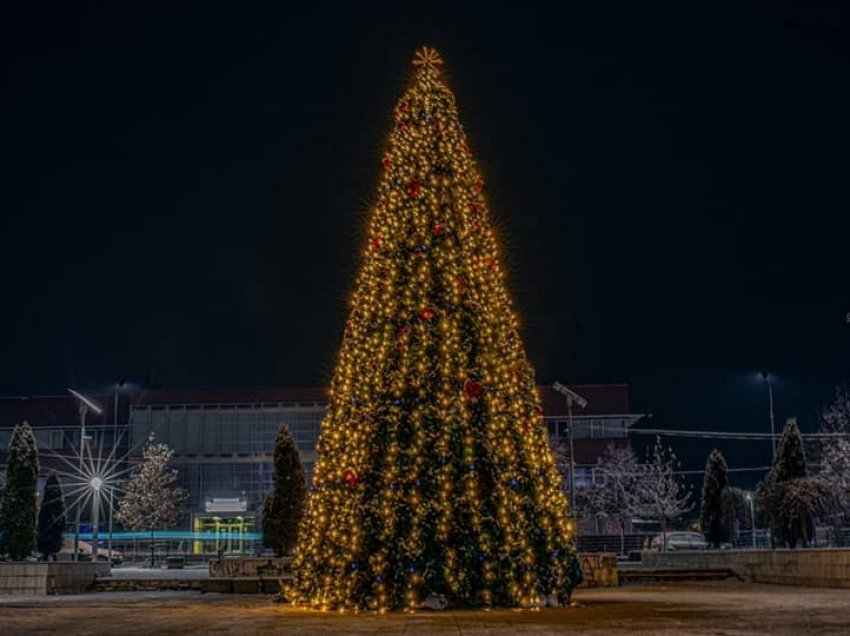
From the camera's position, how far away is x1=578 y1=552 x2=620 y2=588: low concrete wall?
78.2 ft

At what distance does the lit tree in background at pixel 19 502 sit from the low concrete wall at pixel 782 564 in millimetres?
17497

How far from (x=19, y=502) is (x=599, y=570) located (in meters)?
13.8

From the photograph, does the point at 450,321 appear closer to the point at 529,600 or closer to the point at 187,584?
the point at 529,600

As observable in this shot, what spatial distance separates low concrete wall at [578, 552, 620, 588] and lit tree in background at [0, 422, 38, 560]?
43.1 ft

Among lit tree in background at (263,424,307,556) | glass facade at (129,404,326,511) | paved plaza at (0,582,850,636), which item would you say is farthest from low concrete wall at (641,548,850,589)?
glass facade at (129,404,326,511)

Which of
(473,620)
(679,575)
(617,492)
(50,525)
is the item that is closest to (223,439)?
(617,492)

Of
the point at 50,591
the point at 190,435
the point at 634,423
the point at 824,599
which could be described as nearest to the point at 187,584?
the point at 50,591

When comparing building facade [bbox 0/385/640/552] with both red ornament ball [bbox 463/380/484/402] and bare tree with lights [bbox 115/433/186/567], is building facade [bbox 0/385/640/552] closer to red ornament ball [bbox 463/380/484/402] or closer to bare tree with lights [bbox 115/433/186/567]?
bare tree with lights [bbox 115/433/186/567]

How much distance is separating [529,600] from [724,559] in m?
16.2

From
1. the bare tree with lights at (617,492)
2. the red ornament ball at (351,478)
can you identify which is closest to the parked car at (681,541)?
the bare tree with lights at (617,492)

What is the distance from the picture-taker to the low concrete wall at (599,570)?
78.2ft

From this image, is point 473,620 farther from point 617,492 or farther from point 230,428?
point 230,428

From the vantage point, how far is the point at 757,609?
1311 cm

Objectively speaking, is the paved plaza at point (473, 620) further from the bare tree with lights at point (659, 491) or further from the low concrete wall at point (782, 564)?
the bare tree with lights at point (659, 491)
